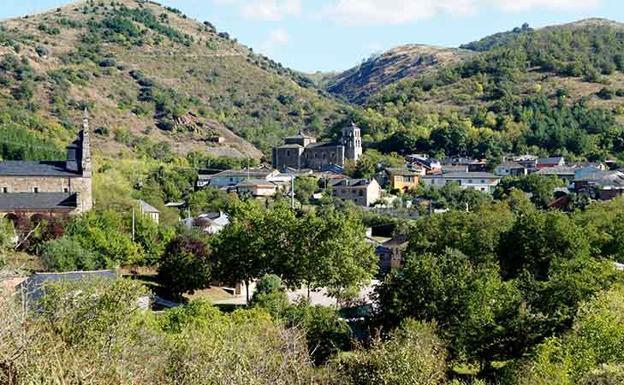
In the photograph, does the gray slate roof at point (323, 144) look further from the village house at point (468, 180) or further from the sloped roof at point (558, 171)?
the sloped roof at point (558, 171)

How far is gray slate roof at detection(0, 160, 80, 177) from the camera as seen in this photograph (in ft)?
135

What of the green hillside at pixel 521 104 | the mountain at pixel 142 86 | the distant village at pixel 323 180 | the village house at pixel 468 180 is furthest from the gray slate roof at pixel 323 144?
the village house at pixel 468 180

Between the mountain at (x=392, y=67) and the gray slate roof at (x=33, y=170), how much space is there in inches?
4560

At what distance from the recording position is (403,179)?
6544 cm

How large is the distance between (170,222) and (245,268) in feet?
45.0

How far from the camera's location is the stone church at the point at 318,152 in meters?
76.9

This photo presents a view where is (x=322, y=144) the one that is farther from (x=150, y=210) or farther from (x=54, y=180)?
(x=54, y=180)

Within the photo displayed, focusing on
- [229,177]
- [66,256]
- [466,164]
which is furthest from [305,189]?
[66,256]

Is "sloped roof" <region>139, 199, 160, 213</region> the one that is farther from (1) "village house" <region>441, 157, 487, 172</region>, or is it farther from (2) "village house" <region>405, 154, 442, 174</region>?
(1) "village house" <region>441, 157, 487, 172</region>

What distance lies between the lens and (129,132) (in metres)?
79.1

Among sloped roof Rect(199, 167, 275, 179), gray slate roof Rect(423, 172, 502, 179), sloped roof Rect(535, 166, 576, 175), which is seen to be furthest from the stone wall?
sloped roof Rect(535, 166, 576, 175)

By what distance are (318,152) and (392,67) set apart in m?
101

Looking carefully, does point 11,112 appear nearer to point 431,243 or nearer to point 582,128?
point 431,243

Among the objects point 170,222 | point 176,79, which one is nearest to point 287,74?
point 176,79
